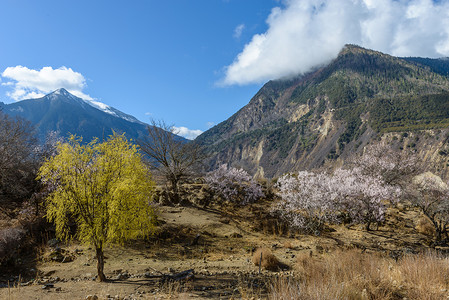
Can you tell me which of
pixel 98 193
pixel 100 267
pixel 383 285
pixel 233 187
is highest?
pixel 98 193

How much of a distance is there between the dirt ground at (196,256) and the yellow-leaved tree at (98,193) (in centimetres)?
190

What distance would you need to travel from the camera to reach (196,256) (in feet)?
45.5

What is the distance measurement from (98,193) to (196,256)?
282 inches

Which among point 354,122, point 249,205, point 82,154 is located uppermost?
point 354,122

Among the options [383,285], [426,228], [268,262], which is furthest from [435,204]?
[383,285]

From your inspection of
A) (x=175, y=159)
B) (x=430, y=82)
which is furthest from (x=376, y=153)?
(x=430, y=82)

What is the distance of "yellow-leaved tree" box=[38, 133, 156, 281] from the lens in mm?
9422

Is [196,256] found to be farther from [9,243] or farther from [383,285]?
[383,285]

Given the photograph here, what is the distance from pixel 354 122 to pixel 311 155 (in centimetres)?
3734

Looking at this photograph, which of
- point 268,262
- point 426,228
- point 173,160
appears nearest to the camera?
point 268,262

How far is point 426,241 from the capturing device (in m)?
17.4

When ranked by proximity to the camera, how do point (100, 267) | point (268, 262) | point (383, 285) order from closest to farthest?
point (383, 285) < point (100, 267) < point (268, 262)

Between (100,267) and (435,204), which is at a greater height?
(435,204)

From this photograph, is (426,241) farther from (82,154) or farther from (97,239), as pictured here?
(82,154)
